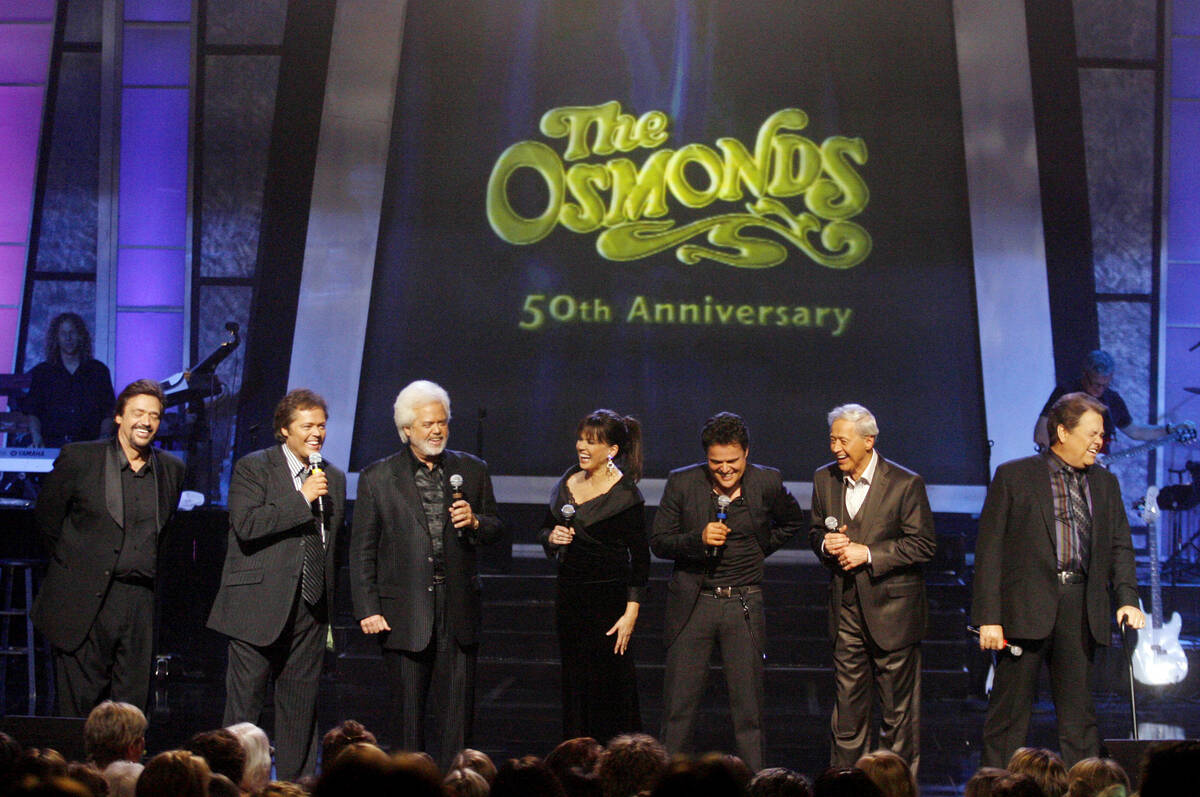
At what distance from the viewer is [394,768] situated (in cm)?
145

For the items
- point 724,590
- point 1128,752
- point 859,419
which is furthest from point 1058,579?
point 724,590

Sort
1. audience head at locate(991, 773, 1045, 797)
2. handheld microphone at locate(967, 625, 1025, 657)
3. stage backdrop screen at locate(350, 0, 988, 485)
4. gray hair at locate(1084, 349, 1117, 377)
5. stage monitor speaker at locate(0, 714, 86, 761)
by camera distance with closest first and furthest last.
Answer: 1. audience head at locate(991, 773, 1045, 797)
2. stage monitor speaker at locate(0, 714, 86, 761)
3. handheld microphone at locate(967, 625, 1025, 657)
4. gray hair at locate(1084, 349, 1117, 377)
5. stage backdrop screen at locate(350, 0, 988, 485)

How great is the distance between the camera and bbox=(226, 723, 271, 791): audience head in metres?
2.97

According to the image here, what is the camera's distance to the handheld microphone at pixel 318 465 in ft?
14.2

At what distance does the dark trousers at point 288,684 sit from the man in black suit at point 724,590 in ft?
4.22

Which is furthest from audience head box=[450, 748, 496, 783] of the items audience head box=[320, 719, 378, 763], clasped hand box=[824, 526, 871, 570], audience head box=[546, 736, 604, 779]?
clasped hand box=[824, 526, 871, 570]

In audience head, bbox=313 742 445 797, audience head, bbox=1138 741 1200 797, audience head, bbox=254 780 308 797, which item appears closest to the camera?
audience head, bbox=313 742 445 797

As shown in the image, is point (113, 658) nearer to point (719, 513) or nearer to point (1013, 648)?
point (719, 513)

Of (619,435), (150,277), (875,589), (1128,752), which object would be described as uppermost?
(150,277)

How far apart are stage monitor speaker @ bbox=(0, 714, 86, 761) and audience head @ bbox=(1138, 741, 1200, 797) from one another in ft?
10.1

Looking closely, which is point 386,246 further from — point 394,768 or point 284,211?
point 394,768

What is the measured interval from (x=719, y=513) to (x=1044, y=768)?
5.76 feet

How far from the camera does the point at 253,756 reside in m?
3.06

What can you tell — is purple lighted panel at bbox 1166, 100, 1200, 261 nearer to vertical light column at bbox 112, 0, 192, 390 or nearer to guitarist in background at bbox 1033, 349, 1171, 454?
guitarist in background at bbox 1033, 349, 1171, 454
